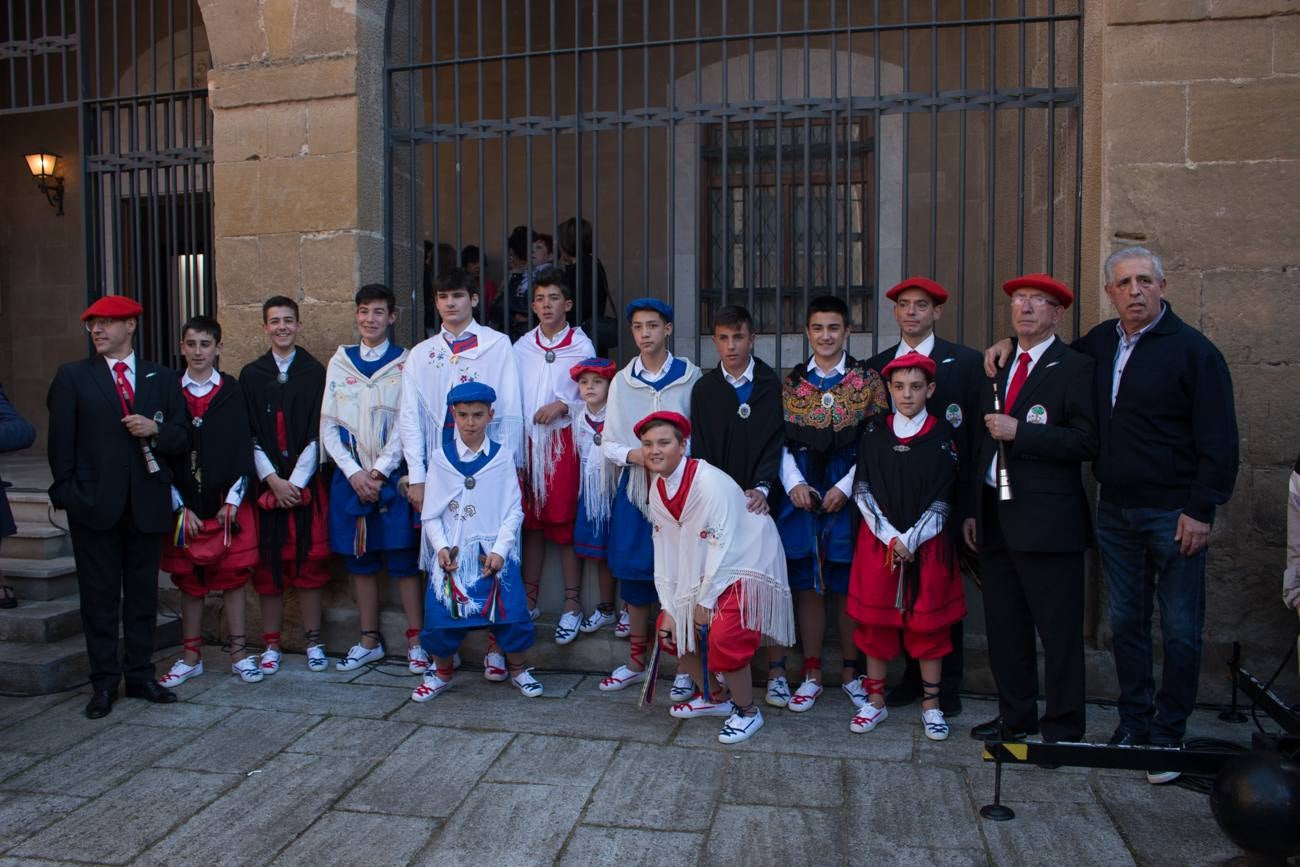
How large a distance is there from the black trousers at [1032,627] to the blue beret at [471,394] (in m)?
2.15

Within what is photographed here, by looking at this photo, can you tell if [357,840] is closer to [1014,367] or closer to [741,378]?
[741,378]

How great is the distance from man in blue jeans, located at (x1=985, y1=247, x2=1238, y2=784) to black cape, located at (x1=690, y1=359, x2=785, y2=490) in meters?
1.30

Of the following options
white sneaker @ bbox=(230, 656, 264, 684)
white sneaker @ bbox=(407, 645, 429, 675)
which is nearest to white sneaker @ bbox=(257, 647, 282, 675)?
white sneaker @ bbox=(230, 656, 264, 684)

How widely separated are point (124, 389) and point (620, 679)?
2597mm

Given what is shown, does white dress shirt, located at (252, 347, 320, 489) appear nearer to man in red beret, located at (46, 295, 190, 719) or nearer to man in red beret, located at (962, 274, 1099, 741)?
man in red beret, located at (46, 295, 190, 719)

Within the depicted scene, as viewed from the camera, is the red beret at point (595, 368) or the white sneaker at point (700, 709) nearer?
the white sneaker at point (700, 709)

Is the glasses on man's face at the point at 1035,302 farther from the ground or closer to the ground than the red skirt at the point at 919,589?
farther from the ground

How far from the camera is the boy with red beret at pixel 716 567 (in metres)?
4.35

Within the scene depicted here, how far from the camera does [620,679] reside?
5.02 metres

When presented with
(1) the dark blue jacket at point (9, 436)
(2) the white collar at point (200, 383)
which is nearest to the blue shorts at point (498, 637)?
(2) the white collar at point (200, 383)

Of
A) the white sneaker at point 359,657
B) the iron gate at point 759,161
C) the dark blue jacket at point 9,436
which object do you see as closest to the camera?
the dark blue jacket at point 9,436

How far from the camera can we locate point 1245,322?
451 centimetres

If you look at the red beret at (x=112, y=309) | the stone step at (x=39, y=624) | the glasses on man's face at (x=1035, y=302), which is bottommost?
the stone step at (x=39, y=624)

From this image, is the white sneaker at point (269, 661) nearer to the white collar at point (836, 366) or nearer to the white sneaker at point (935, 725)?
the white collar at point (836, 366)
